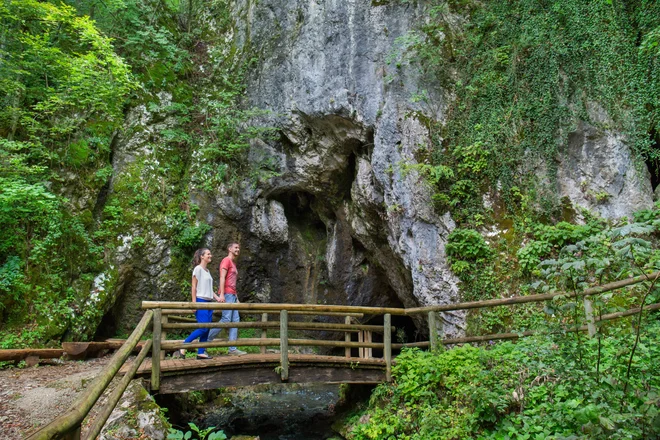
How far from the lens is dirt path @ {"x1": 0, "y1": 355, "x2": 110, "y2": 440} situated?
3.95 m

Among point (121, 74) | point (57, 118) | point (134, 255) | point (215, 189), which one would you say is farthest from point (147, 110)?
point (134, 255)

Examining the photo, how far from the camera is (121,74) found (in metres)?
9.89

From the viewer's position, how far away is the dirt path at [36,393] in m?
3.95

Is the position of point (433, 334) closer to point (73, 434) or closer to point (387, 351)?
point (387, 351)

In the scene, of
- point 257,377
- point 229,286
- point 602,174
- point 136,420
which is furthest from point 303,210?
point 136,420

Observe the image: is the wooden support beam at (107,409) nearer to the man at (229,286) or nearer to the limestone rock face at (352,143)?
the man at (229,286)

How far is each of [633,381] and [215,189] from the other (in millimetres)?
9707

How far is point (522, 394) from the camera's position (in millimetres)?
3939

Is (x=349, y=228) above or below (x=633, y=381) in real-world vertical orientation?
above

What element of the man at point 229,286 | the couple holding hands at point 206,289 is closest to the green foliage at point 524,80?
the man at point 229,286

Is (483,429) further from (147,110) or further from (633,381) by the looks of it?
(147,110)

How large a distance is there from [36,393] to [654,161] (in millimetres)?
9332

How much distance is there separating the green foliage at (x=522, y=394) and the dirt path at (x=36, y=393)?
3.74 metres

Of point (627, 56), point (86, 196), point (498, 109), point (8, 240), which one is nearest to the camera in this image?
point (627, 56)
